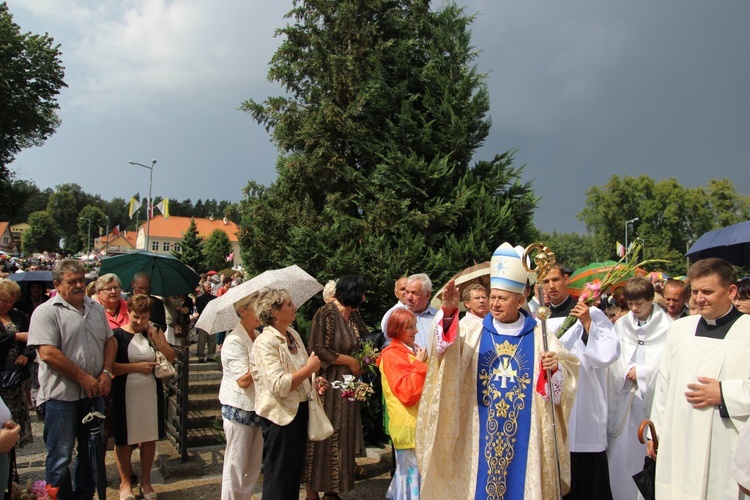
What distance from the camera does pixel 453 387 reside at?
4.00 meters

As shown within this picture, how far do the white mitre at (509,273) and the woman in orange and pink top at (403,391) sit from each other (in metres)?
0.96

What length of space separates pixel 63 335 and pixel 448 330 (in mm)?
3080

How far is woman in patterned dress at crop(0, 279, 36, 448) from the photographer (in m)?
4.97

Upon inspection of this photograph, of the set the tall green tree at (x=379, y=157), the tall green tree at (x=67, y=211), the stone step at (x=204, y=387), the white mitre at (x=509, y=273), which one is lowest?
the stone step at (x=204, y=387)

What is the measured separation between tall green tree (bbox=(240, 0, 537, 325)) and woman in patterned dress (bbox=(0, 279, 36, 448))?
10.4 feet

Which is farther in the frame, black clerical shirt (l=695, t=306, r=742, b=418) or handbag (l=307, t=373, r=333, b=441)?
handbag (l=307, t=373, r=333, b=441)

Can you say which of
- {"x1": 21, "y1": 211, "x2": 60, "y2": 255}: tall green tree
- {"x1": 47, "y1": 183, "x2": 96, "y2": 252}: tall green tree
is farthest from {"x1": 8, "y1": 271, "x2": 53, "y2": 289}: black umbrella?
{"x1": 47, "y1": 183, "x2": 96, "y2": 252}: tall green tree

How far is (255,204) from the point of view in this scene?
8.15m

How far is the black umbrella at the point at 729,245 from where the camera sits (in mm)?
6574

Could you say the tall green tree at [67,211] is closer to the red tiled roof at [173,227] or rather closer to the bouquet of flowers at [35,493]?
the red tiled roof at [173,227]

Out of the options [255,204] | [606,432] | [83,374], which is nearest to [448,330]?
[606,432]

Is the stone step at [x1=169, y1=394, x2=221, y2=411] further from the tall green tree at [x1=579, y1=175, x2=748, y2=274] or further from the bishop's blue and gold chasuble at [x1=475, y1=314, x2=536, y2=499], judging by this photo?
the tall green tree at [x1=579, y1=175, x2=748, y2=274]

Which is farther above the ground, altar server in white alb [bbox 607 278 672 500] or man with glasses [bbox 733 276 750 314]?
man with glasses [bbox 733 276 750 314]

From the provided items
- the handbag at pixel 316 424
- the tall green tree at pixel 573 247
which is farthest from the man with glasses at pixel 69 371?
the tall green tree at pixel 573 247
